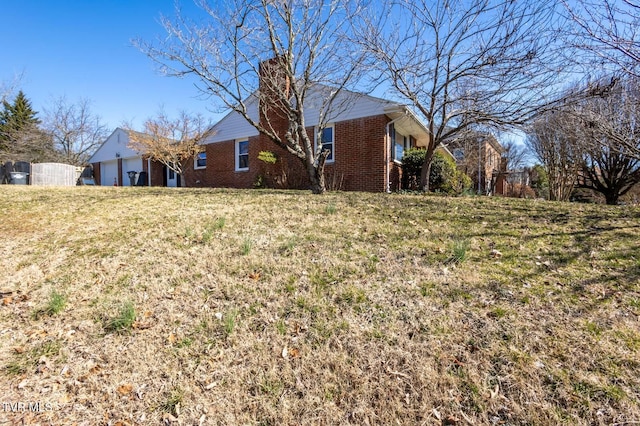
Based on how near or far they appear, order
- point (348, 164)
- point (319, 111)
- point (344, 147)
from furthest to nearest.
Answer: point (319, 111) → point (344, 147) → point (348, 164)

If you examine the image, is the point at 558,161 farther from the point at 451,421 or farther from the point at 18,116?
the point at 18,116

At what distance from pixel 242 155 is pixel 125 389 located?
14063mm

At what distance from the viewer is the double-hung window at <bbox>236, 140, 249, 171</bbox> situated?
15.4 meters

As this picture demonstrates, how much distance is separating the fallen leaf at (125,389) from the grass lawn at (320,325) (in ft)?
0.04

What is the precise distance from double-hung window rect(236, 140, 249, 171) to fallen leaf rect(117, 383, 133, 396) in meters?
13.5

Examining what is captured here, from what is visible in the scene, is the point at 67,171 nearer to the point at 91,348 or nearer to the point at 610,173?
the point at 91,348

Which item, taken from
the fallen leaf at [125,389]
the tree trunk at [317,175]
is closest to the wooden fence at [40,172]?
the tree trunk at [317,175]

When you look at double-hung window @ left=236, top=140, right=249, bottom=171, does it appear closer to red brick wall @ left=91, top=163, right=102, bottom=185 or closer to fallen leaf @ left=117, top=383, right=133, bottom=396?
fallen leaf @ left=117, top=383, right=133, bottom=396

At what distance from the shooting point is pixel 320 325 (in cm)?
284

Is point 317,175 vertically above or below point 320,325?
above

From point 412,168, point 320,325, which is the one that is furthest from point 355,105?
point 320,325

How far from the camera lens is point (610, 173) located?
16.0 metres

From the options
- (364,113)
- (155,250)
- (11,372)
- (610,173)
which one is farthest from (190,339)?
(610,173)

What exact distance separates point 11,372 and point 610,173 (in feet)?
71.9
